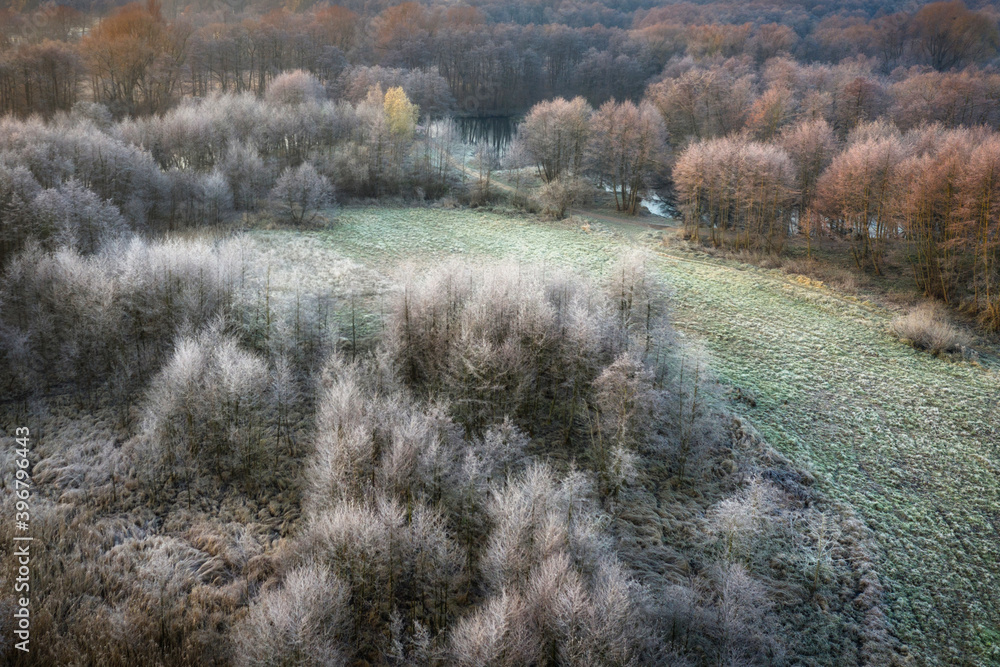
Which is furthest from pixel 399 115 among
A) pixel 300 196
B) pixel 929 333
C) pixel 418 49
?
pixel 418 49

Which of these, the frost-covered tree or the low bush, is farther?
the frost-covered tree

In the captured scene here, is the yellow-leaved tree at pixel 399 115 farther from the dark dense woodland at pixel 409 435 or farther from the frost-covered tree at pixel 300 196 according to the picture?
the frost-covered tree at pixel 300 196

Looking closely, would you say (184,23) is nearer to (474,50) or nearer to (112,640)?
(474,50)

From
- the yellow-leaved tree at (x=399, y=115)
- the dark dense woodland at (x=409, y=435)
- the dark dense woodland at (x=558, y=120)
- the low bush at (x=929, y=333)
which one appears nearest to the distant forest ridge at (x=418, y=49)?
the dark dense woodland at (x=558, y=120)

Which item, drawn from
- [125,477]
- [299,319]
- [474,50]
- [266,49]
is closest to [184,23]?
[266,49]

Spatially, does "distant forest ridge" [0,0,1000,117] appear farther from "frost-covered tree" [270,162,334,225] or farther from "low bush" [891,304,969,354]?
"low bush" [891,304,969,354]

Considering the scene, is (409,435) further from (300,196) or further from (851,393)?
(300,196)

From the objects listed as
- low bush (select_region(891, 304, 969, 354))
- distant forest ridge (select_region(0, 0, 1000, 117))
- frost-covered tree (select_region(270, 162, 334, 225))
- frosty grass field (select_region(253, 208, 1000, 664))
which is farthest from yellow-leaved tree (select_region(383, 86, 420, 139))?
low bush (select_region(891, 304, 969, 354))
